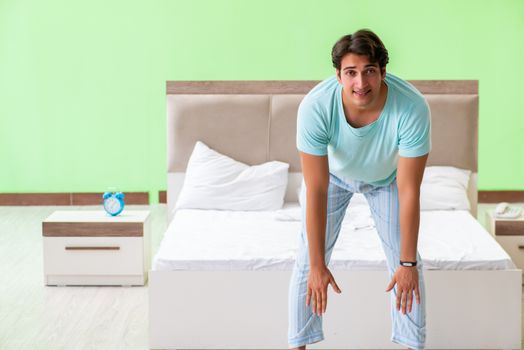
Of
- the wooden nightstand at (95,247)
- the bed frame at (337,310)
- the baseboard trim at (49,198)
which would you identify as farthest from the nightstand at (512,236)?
the baseboard trim at (49,198)

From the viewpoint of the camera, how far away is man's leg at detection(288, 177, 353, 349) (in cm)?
277

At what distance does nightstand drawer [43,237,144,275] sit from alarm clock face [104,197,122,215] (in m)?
0.18

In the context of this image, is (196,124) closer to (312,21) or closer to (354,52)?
(312,21)

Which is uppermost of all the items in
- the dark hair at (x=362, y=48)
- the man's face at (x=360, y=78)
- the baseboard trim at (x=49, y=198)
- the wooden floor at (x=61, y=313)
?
the dark hair at (x=362, y=48)

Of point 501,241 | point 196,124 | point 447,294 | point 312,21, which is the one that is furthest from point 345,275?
point 312,21

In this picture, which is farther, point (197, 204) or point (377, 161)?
point (197, 204)

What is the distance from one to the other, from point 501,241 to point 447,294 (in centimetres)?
88

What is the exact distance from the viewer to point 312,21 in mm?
5730

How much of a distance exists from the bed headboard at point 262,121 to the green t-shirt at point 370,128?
6.17 feet

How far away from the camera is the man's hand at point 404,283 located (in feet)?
8.66

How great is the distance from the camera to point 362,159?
2.60 m

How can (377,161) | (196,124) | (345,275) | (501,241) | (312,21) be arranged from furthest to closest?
(312,21) < (196,124) < (501,241) < (345,275) < (377,161)

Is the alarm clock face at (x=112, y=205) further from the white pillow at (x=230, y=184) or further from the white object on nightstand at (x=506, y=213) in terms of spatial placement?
the white object on nightstand at (x=506, y=213)

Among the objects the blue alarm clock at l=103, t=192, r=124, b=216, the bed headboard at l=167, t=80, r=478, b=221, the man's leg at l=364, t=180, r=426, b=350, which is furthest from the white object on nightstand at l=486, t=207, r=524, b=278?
the blue alarm clock at l=103, t=192, r=124, b=216
